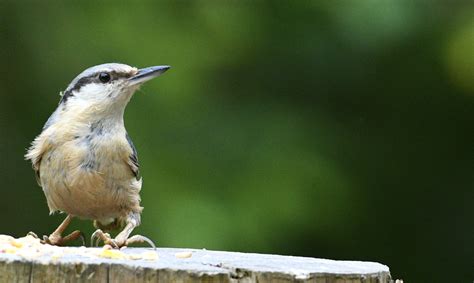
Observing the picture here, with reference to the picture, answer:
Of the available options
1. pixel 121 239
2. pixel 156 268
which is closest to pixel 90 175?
pixel 121 239

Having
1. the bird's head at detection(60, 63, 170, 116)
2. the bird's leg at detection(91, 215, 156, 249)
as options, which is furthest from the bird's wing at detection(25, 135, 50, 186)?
the bird's leg at detection(91, 215, 156, 249)

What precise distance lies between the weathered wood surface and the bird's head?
4.98 feet

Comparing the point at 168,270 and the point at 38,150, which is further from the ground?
the point at 38,150

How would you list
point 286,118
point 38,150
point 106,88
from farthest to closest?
1. point 286,118
2. point 106,88
3. point 38,150

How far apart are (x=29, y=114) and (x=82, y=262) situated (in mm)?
3817

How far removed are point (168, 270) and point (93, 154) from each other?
5.52ft

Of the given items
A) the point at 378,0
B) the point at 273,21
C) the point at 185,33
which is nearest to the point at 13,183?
the point at 185,33

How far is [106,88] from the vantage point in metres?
4.95

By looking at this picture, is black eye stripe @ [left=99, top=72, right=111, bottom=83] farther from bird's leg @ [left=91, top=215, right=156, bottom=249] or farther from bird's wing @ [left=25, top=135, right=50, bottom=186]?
bird's leg @ [left=91, top=215, right=156, bottom=249]

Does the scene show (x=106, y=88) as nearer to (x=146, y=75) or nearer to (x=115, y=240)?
(x=146, y=75)

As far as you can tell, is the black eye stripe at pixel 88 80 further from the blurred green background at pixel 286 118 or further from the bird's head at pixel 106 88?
the blurred green background at pixel 286 118

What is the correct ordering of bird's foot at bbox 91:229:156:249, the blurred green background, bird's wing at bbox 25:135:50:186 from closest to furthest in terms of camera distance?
bird's foot at bbox 91:229:156:249
bird's wing at bbox 25:135:50:186
the blurred green background

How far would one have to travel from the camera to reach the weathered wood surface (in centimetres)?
310

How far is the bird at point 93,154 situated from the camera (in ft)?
15.5
